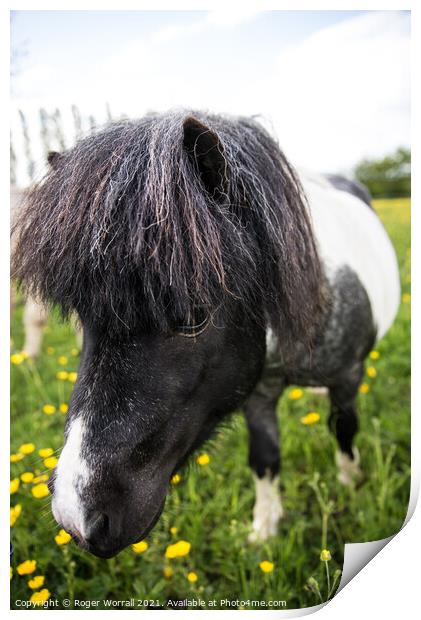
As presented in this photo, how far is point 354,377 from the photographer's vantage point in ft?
4.75

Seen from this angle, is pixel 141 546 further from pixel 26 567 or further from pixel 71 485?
pixel 71 485

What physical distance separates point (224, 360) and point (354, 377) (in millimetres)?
637

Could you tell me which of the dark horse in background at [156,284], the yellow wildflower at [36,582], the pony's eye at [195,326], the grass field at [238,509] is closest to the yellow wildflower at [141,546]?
the grass field at [238,509]

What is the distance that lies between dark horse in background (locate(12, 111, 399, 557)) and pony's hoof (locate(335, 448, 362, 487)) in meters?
0.70

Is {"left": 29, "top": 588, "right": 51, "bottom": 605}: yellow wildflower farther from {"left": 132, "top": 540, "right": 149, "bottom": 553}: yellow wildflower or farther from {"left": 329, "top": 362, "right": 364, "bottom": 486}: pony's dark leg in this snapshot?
{"left": 329, "top": 362, "right": 364, "bottom": 486}: pony's dark leg

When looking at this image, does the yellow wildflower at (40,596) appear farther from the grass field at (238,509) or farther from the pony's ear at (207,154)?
the pony's ear at (207,154)

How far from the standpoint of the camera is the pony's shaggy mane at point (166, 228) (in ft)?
2.64

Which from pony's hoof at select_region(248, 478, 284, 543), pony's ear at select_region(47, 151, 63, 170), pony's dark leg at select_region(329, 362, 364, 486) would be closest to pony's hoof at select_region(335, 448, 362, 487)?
pony's dark leg at select_region(329, 362, 364, 486)

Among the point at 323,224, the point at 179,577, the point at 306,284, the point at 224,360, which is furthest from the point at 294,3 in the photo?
the point at 179,577

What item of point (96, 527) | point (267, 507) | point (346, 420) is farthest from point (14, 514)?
point (346, 420)

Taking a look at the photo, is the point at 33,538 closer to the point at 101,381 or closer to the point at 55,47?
the point at 101,381

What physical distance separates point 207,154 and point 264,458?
95 centimetres

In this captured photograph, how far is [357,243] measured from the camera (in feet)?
4.85

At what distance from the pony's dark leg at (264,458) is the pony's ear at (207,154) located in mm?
728
